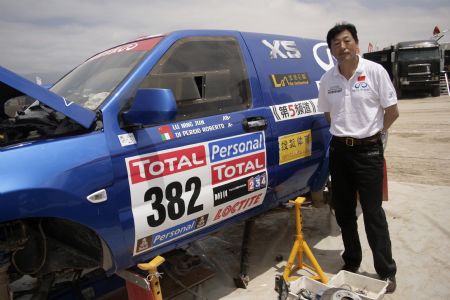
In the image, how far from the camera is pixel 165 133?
7.96 feet

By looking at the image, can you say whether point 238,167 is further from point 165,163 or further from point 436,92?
point 436,92

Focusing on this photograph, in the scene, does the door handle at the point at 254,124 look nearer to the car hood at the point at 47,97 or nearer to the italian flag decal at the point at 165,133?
the italian flag decal at the point at 165,133

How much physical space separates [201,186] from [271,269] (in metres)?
1.50

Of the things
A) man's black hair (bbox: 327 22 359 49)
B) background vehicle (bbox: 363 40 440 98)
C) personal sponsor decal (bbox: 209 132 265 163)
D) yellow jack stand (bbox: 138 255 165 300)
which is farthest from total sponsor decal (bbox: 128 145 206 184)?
background vehicle (bbox: 363 40 440 98)

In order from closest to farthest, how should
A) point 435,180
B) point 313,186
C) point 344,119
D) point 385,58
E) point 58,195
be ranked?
point 58,195 → point 344,119 → point 313,186 → point 435,180 → point 385,58

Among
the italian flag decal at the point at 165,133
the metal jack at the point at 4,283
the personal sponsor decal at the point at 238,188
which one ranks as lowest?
the metal jack at the point at 4,283

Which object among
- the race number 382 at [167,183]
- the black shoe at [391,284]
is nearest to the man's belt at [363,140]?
the black shoe at [391,284]

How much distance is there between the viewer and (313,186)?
3.85 metres

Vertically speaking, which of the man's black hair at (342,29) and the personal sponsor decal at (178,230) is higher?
the man's black hair at (342,29)

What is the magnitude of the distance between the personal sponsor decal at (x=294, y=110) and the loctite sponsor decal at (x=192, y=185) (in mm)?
285

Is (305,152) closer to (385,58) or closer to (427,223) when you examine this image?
(427,223)

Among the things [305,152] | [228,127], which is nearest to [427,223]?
[305,152]

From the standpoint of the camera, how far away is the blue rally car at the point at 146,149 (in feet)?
6.61

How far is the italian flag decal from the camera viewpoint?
241 centimetres
